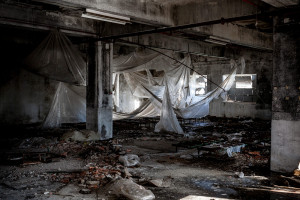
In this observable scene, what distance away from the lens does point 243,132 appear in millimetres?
10648

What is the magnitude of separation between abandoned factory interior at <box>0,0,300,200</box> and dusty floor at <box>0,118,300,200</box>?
0.02 m

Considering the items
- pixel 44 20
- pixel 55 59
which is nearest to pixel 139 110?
pixel 55 59

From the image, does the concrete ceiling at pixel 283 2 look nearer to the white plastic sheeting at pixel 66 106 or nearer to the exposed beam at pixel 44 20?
the exposed beam at pixel 44 20

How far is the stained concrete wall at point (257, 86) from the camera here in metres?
14.4

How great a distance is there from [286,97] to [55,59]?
5518 millimetres

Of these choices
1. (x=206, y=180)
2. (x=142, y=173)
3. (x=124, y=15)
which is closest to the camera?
(x=206, y=180)

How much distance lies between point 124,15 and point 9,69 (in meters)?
6.55

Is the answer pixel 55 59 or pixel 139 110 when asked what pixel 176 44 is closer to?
pixel 139 110

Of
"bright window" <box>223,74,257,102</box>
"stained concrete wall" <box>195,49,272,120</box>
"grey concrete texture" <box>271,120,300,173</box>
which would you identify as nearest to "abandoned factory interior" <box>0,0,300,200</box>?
"grey concrete texture" <box>271,120,300,173</box>

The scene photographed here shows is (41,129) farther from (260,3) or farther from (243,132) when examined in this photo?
(260,3)

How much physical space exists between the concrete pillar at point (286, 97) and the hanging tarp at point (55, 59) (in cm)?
507

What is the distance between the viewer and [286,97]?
17.5 ft

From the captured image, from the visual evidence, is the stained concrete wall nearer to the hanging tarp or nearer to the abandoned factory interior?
the abandoned factory interior

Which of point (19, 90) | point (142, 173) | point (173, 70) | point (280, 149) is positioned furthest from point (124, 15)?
point (19, 90)
